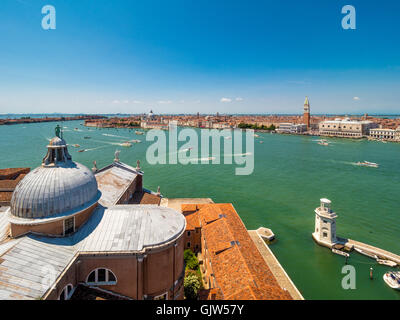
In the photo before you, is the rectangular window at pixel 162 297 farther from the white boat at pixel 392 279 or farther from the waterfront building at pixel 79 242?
the white boat at pixel 392 279

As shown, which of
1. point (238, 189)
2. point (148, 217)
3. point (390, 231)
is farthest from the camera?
point (238, 189)

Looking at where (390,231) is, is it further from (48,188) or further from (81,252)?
(48,188)

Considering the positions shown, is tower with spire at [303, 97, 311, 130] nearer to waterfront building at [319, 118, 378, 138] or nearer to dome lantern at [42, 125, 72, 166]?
waterfront building at [319, 118, 378, 138]

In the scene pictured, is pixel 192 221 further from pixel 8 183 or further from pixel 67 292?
pixel 8 183

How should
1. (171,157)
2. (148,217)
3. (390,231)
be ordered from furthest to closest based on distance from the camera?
(171,157), (390,231), (148,217)

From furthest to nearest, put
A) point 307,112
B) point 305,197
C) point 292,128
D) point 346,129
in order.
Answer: point 307,112 → point 292,128 → point 346,129 → point 305,197

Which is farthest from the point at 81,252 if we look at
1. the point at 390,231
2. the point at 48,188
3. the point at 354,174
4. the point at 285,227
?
the point at 354,174

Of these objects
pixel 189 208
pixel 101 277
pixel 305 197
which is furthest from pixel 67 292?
pixel 305 197
